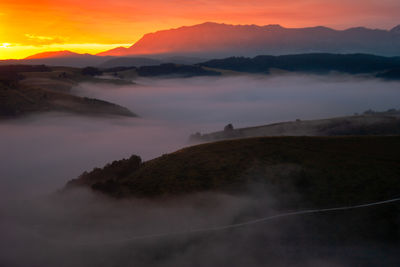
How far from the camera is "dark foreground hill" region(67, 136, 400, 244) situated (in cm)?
3678

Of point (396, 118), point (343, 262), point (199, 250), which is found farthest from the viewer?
point (396, 118)

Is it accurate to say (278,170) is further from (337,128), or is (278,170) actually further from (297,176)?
(337,128)

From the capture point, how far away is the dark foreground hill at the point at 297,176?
3678 centimetres

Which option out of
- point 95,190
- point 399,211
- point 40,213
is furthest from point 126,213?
point 399,211

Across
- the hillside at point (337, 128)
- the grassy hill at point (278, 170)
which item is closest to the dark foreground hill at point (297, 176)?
the grassy hill at point (278, 170)

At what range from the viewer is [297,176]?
46.3 m

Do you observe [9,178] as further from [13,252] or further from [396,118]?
[396,118]

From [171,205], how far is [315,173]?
670 inches

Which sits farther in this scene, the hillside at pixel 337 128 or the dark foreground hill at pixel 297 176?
the hillside at pixel 337 128

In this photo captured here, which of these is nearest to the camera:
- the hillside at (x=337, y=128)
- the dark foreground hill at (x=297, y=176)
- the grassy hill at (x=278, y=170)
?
the dark foreground hill at (x=297, y=176)

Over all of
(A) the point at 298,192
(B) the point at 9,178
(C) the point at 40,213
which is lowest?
(B) the point at 9,178

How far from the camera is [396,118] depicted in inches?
4422

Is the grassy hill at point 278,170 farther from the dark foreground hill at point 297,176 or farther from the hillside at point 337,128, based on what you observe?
the hillside at point 337,128

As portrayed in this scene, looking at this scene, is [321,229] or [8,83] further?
[8,83]
